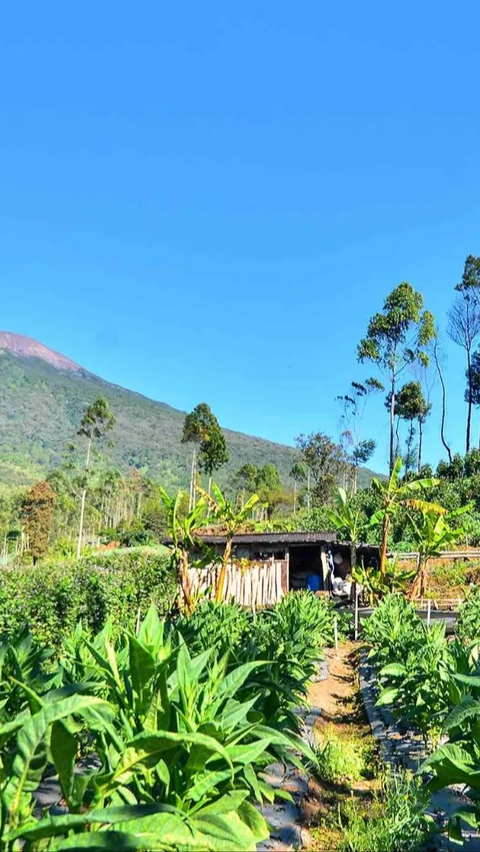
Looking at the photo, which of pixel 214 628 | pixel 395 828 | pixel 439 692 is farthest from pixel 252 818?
pixel 214 628

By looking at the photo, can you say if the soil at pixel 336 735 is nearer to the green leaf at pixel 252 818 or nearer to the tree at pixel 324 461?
the green leaf at pixel 252 818

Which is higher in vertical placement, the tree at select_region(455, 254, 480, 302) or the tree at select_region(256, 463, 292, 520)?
the tree at select_region(455, 254, 480, 302)

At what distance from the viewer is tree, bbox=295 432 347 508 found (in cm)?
4475

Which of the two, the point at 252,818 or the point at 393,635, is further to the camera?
the point at 393,635

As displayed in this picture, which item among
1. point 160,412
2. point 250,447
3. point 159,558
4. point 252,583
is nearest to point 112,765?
point 159,558

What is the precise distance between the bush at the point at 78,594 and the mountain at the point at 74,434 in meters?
88.6

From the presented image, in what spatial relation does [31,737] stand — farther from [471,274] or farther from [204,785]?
[471,274]

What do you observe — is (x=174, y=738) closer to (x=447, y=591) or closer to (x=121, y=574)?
(x=121, y=574)

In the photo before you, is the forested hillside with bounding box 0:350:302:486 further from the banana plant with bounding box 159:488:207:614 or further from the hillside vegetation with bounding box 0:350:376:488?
the banana plant with bounding box 159:488:207:614

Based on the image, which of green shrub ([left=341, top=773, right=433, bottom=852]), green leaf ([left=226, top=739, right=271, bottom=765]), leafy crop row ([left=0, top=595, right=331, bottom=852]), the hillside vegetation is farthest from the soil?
the hillside vegetation

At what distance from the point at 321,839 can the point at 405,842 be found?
0.47m

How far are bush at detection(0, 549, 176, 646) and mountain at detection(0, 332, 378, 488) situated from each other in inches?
3490

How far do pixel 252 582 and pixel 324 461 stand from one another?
29.6 metres

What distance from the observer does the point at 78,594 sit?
9.42m
